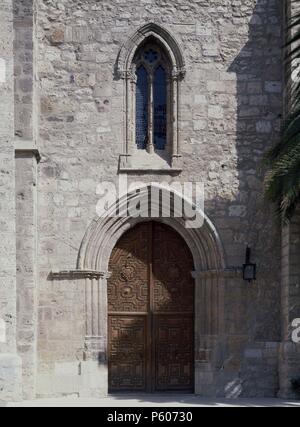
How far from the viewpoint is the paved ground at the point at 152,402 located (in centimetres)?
1325

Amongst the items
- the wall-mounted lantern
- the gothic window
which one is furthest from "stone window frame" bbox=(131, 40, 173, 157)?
the wall-mounted lantern

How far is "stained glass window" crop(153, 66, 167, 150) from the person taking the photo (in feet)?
49.9

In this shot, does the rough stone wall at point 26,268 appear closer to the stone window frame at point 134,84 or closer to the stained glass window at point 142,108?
the stone window frame at point 134,84

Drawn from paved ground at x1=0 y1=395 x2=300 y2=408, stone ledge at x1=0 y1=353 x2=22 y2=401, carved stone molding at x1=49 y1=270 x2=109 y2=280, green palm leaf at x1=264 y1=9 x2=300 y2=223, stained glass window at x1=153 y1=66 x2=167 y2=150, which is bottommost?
paved ground at x1=0 y1=395 x2=300 y2=408

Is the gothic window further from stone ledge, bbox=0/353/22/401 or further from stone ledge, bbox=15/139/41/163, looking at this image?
stone ledge, bbox=0/353/22/401

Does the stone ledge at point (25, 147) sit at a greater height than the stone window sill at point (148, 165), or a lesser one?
greater

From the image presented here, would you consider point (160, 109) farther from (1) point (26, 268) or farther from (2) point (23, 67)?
(1) point (26, 268)

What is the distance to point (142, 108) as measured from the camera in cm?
1520

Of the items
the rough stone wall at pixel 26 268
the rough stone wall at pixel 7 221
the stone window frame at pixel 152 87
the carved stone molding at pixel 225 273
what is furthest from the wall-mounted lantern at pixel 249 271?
the rough stone wall at pixel 7 221

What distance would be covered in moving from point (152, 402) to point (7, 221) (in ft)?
10.8

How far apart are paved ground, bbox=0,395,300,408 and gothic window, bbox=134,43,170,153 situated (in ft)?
12.6

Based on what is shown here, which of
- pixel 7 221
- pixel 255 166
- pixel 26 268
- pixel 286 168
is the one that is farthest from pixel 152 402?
pixel 255 166

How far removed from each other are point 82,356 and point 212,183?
3315mm

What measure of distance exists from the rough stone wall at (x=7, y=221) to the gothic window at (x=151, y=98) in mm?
2214
